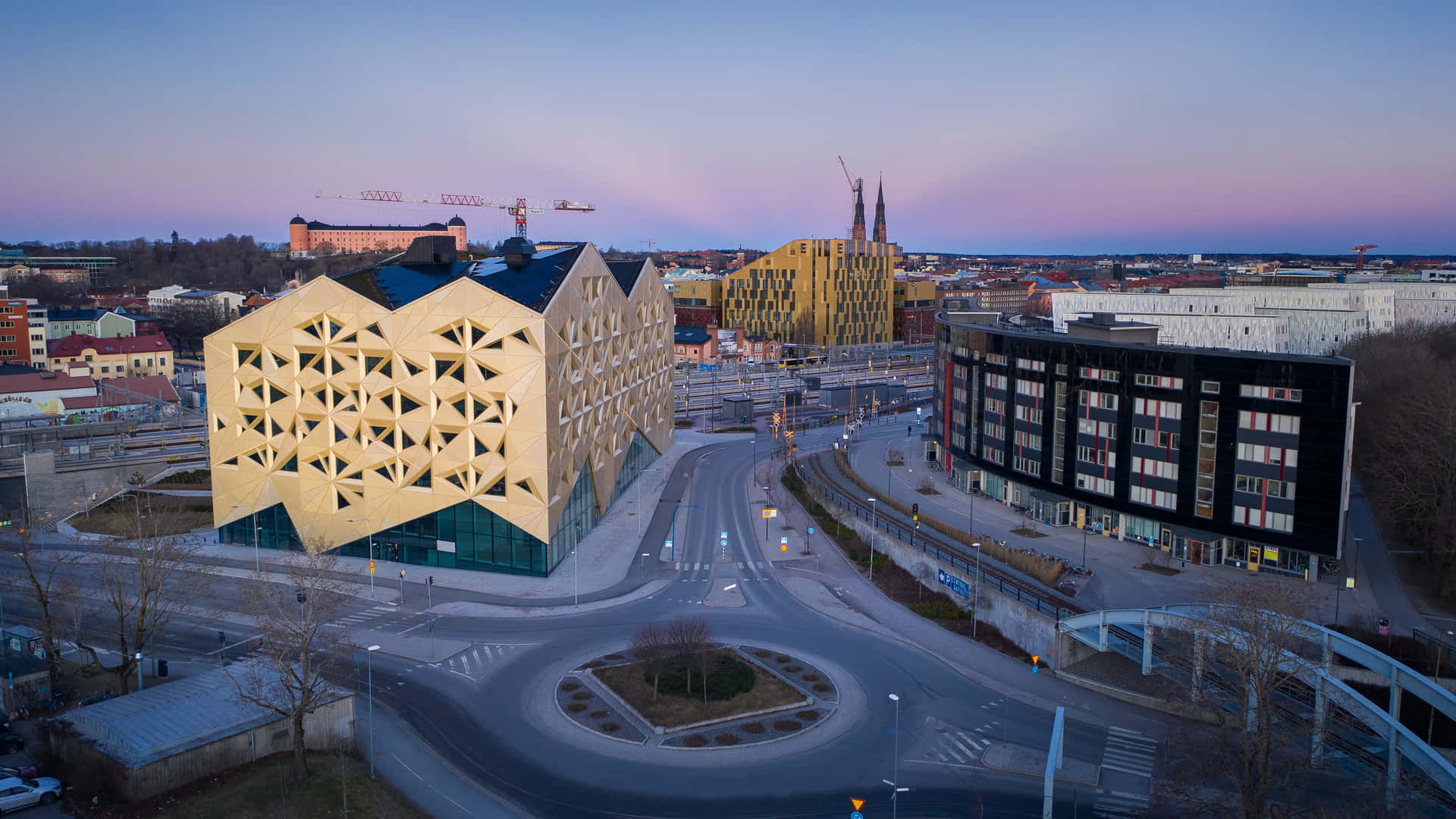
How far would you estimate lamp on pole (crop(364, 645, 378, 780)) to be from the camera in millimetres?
32344

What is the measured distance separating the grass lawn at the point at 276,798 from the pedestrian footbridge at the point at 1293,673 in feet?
83.9

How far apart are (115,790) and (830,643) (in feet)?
87.5

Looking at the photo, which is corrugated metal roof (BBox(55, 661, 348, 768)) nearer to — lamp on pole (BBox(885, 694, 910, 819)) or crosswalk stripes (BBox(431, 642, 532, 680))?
crosswalk stripes (BBox(431, 642, 532, 680))

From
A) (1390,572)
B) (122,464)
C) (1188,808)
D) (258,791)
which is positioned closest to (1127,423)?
(1390,572)

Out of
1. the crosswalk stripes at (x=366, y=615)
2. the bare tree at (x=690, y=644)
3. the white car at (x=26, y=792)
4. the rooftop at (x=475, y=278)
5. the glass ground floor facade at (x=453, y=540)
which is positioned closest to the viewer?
the white car at (x=26, y=792)

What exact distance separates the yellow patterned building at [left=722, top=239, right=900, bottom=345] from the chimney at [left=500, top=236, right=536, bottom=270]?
104254 millimetres

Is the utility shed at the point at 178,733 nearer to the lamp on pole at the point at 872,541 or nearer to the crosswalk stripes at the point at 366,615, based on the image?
the crosswalk stripes at the point at 366,615

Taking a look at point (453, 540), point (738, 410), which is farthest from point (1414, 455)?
point (738, 410)

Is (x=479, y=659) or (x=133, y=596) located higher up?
(x=133, y=596)

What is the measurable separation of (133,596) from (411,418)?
1568 cm

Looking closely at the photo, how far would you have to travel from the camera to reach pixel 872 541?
189 feet

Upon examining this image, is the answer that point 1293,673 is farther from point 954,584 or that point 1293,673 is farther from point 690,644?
point 690,644

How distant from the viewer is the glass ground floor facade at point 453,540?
171ft

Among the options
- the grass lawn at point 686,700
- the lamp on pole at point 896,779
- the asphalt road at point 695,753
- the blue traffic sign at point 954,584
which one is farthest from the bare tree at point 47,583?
the blue traffic sign at point 954,584
